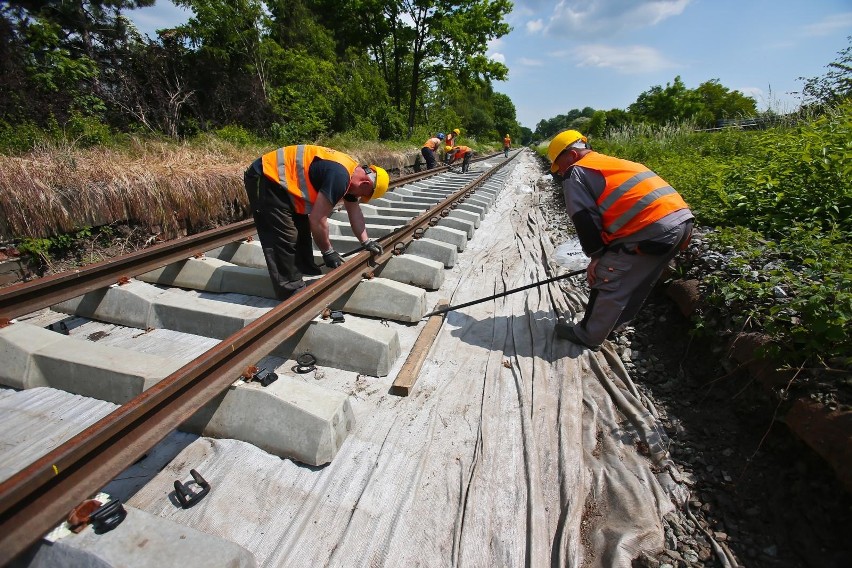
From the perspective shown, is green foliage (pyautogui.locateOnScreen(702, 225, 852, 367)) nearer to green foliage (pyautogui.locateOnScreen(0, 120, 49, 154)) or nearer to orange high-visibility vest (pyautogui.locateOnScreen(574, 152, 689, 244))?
orange high-visibility vest (pyautogui.locateOnScreen(574, 152, 689, 244))

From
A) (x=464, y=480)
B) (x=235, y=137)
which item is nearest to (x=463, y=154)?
(x=235, y=137)

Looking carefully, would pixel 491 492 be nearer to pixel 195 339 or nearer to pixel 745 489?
pixel 745 489

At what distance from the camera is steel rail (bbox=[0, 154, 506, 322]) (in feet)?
8.46

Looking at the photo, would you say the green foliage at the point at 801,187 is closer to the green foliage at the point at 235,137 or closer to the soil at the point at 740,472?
the soil at the point at 740,472

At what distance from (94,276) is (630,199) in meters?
3.92

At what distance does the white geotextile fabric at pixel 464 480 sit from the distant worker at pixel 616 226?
0.48 meters

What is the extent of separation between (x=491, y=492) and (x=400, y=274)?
7.78 ft

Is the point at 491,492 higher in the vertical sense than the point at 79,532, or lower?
lower

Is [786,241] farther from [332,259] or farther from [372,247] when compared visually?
[332,259]

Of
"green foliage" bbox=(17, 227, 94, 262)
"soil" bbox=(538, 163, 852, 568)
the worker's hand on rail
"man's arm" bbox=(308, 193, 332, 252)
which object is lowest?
"soil" bbox=(538, 163, 852, 568)

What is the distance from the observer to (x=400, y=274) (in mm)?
3902

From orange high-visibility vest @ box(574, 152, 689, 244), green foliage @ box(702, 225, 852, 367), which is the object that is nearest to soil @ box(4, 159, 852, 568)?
green foliage @ box(702, 225, 852, 367)

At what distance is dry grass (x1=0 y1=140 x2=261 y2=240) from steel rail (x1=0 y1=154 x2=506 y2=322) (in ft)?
4.42

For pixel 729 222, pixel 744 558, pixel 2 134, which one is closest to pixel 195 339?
pixel 744 558
